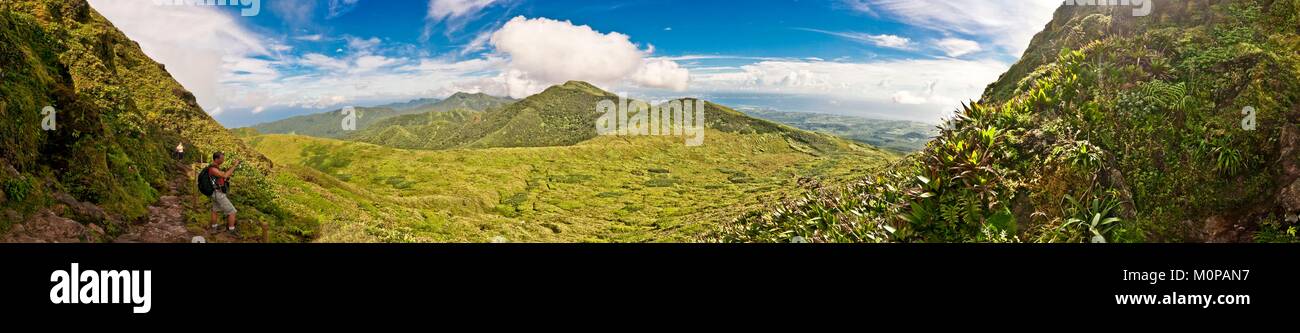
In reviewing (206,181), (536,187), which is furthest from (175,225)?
(536,187)

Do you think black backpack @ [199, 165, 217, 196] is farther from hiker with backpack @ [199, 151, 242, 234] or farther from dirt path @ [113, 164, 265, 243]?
dirt path @ [113, 164, 265, 243]

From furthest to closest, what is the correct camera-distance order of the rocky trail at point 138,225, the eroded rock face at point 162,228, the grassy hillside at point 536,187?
the grassy hillside at point 536,187, the eroded rock face at point 162,228, the rocky trail at point 138,225

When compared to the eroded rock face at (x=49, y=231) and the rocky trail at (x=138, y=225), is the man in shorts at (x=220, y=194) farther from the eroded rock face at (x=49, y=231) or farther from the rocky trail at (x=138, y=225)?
the eroded rock face at (x=49, y=231)

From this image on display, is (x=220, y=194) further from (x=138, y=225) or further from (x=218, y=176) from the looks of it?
(x=138, y=225)

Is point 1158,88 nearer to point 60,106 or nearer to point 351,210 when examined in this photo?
point 351,210

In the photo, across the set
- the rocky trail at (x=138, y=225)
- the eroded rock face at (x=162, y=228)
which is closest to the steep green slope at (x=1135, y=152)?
the rocky trail at (x=138, y=225)

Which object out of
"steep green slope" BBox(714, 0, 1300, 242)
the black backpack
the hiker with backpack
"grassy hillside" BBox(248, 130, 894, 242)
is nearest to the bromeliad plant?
"steep green slope" BBox(714, 0, 1300, 242)
